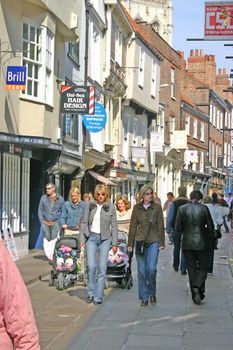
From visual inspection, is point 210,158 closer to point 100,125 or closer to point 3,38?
point 100,125

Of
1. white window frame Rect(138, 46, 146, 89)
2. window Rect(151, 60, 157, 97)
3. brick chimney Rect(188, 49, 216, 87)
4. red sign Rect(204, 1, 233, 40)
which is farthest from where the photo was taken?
brick chimney Rect(188, 49, 216, 87)

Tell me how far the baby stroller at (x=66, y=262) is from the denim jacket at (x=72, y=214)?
1.49 m


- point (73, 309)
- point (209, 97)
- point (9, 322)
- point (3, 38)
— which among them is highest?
point (209, 97)

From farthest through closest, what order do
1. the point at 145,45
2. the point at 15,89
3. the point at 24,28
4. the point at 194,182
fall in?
the point at 194,182 < the point at 145,45 < the point at 24,28 < the point at 15,89

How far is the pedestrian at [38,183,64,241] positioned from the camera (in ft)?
45.1

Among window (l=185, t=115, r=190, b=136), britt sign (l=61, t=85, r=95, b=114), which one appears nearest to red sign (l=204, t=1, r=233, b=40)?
britt sign (l=61, t=85, r=95, b=114)

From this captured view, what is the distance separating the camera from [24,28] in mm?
15852

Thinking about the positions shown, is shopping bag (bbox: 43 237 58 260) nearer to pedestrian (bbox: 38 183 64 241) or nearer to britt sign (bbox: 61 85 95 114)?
pedestrian (bbox: 38 183 64 241)

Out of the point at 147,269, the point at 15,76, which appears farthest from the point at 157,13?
the point at 147,269

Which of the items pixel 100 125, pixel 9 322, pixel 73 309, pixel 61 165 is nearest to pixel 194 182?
pixel 100 125

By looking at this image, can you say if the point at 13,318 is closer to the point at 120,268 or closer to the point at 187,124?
the point at 120,268

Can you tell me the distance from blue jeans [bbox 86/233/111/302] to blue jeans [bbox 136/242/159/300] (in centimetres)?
52

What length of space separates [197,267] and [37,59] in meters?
8.34

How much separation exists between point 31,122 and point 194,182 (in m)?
35.7
